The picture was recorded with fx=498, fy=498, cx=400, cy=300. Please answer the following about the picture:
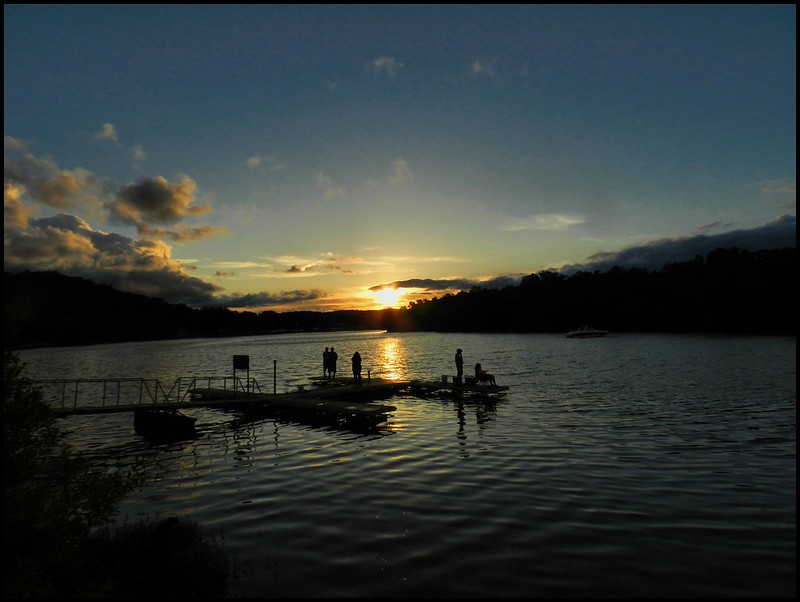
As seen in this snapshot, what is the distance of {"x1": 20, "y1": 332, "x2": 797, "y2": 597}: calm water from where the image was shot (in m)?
9.62

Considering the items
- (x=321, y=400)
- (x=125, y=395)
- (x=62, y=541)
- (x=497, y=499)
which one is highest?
(x=62, y=541)

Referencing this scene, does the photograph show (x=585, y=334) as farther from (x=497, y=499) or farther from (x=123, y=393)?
(x=497, y=499)

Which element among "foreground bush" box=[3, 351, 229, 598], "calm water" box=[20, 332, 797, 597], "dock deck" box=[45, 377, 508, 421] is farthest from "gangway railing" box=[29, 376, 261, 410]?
"foreground bush" box=[3, 351, 229, 598]

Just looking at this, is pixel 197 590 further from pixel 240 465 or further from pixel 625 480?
pixel 625 480

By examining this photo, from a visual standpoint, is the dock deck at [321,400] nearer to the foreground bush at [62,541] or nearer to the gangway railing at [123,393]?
the gangway railing at [123,393]

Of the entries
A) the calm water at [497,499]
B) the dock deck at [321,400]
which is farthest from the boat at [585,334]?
the calm water at [497,499]

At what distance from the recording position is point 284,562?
10438 millimetres

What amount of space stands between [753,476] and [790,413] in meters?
14.9

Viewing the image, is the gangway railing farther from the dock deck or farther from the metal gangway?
the dock deck

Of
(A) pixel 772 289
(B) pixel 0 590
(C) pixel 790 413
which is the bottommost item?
(C) pixel 790 413

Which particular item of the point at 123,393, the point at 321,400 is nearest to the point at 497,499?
the point at 321,400

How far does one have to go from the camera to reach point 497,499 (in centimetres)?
1414

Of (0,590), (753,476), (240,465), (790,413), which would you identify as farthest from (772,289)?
(0,590)

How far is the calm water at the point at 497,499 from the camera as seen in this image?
9.62 metres
